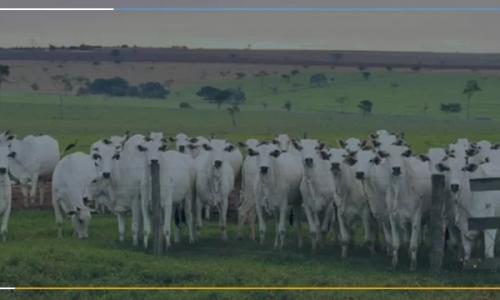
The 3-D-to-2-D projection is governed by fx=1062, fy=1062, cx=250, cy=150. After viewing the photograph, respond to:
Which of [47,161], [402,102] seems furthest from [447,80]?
[47,161]

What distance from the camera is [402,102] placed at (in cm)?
7444

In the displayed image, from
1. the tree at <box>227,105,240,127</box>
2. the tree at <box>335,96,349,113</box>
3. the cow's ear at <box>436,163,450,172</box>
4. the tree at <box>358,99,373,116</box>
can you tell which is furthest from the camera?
the tree at <box>335,96,349,113</box>

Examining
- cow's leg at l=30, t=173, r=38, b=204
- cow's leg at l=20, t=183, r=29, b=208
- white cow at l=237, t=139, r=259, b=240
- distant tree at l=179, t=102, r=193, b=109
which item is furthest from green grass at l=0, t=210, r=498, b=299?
distant tree at l=179, t=102, r=193, b=109

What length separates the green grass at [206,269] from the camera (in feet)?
45.9

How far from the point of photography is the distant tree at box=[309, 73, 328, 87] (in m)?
80.5

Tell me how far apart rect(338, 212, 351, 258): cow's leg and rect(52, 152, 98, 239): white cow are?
16.0 feet

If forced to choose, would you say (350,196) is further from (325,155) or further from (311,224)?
(325,155)

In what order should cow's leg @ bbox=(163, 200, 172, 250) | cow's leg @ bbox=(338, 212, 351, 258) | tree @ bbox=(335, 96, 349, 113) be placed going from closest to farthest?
cow's leg @ bbox=(338, 212, 351, 258)
cow's leg @ bbox=(163, 200, 172, 250)
tree @ bbox=(335, 96, 349, 113)

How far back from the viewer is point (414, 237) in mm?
17219

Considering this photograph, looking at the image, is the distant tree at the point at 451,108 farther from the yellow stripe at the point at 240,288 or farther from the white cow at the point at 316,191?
the yellow stripe at the point at 240,288

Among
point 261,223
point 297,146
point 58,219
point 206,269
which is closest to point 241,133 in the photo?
point 297,146

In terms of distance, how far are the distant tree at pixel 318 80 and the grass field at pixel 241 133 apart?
54 centimetres

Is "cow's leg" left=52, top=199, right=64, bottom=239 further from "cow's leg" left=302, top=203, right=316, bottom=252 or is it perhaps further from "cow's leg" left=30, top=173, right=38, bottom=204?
"cow's leg" left=302, top=203, right=316, bottom=252

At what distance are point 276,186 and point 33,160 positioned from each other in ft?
31.7
